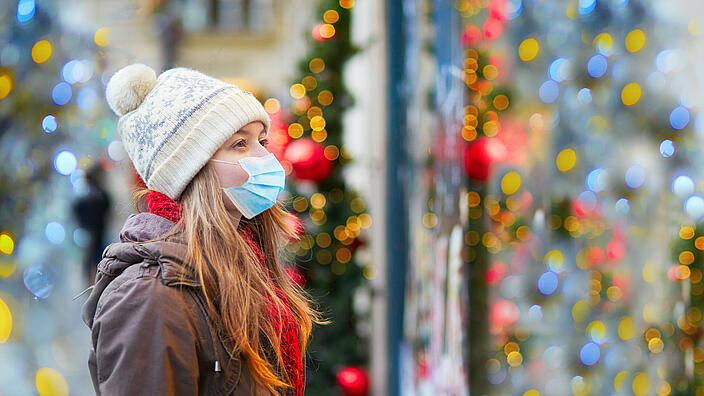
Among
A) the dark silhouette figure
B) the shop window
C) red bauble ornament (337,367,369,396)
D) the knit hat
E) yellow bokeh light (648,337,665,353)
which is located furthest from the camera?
the shop window

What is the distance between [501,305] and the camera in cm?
282

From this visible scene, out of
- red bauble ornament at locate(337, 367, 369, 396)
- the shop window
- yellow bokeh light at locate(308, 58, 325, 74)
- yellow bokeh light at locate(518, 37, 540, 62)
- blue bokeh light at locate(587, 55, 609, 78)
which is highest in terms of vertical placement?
the shop window

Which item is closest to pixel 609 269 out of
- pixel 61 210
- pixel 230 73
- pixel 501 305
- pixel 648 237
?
pixel 648 237

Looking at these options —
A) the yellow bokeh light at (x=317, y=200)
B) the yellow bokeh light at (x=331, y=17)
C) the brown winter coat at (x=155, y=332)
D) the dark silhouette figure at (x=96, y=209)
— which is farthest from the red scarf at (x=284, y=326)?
the dark silhouette figure at (x=96, y=209)

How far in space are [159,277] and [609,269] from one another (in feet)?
4.08

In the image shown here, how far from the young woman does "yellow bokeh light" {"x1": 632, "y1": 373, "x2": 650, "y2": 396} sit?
91 centimetres

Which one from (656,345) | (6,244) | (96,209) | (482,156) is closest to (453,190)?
(482,156)

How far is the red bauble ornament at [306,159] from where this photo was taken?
4.18 m

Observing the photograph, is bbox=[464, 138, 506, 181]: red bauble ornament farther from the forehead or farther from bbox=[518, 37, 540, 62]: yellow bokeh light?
the forehead

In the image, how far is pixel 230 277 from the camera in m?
1.45

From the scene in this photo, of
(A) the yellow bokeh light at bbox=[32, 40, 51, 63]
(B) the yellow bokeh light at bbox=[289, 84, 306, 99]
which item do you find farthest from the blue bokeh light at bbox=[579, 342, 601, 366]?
(B) the yellow bokeh light at bbox=[289, 84, 306, 99]

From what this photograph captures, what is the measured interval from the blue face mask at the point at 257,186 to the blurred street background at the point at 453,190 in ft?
2.59

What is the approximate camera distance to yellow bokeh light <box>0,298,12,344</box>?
2500mm

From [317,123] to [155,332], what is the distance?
3260 millimetres
